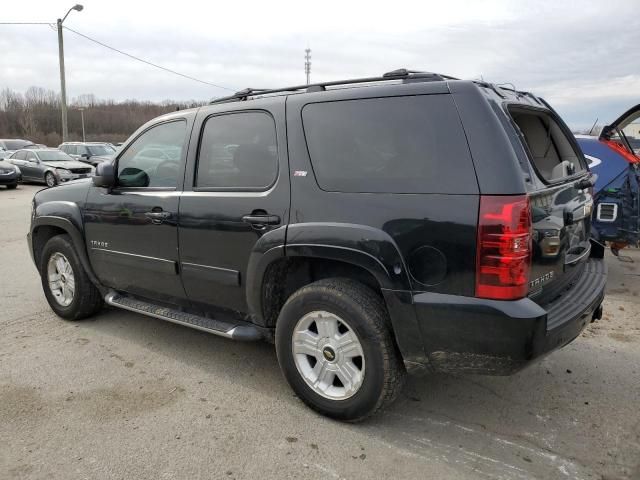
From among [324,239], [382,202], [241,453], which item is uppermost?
[382,202]

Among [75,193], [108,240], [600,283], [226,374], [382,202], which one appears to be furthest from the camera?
[75,193]

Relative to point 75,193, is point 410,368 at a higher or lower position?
lower

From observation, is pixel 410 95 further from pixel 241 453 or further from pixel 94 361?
pixel 94 361

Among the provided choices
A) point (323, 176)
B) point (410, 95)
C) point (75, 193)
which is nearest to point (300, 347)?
point (323, 176)

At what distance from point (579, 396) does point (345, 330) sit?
5.55 feet

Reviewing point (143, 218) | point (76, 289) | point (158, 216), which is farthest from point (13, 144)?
point (158, 216)

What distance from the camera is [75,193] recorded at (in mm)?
4477

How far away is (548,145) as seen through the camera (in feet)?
12.0

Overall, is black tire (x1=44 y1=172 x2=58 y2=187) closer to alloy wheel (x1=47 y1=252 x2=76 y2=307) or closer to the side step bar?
alloy wheel (x1=47 y1=252 x2=76 y2=307)

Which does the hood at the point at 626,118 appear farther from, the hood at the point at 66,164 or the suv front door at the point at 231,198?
the hood at the point at 66,164

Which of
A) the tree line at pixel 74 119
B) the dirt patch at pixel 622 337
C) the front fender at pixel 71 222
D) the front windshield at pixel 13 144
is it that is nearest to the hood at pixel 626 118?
the dirt patch at pixel 622 337

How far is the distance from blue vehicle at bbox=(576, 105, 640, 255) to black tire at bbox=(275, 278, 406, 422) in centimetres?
408

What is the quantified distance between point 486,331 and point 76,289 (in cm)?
366

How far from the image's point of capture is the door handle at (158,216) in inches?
146
